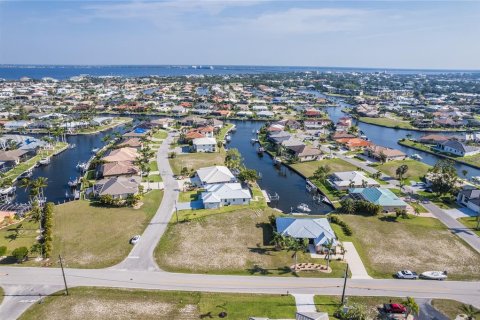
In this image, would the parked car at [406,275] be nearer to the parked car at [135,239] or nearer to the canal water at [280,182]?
the canal water at [280,182]

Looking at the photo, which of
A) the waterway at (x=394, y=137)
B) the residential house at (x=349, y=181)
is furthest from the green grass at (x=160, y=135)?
the waterway at (x=394, y=137)

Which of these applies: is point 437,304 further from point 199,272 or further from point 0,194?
point 0,194

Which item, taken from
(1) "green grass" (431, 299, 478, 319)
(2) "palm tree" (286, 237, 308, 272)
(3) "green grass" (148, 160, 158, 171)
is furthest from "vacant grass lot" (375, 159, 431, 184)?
(3) "green grass" (148, 160, 158, 171)

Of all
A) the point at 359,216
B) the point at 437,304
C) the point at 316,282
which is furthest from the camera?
the point at 359,216

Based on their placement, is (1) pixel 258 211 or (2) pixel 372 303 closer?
(2) pixel 372 303

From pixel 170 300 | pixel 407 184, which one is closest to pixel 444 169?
pixel 407 184

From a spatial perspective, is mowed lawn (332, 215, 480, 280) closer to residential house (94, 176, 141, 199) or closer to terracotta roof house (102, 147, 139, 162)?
residential house (94, 176, 141, 199)

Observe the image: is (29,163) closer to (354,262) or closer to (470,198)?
(354,262)
